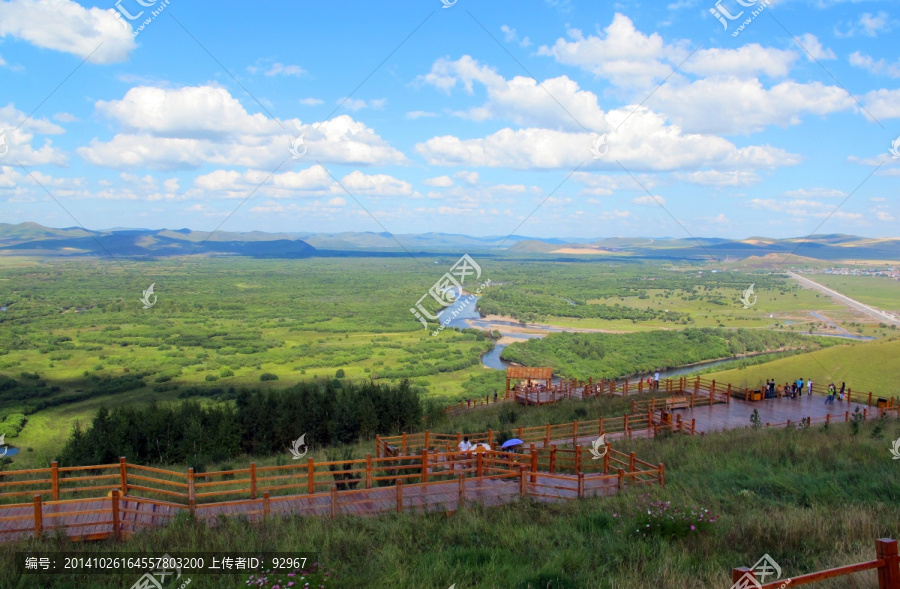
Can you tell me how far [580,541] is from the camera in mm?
7141

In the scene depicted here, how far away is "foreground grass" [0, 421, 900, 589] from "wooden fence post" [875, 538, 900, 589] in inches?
61.1

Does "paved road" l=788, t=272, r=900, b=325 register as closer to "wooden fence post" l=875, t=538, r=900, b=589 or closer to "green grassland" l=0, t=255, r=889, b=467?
"green grassland" l=0, t=255, r=889, b=467

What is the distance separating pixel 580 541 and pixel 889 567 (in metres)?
4.11

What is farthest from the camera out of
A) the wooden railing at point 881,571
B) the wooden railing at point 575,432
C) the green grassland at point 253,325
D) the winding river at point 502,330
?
the winding river at point 502,330

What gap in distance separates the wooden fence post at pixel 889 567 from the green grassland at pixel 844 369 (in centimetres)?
3262

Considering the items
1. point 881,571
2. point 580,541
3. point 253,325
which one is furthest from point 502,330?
point 881,571

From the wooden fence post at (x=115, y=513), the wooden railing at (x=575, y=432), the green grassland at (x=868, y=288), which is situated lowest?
the green grassland at (x=868, y=288)

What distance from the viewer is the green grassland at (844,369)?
34.4 meters

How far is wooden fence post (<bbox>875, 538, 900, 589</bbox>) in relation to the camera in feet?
11.1

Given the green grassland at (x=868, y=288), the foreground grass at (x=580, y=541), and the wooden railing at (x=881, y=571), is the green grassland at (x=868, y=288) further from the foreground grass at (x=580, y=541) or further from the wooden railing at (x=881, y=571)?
the wooden railing at (x=881, y=571)

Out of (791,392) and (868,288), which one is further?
(868,288)

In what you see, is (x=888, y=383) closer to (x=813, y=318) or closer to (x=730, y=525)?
(x=730, y=525)

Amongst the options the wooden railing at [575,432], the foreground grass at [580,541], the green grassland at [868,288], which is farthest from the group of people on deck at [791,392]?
the green grassland at [868,288]

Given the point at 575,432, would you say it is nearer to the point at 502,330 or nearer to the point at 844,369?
the point at 844,369
